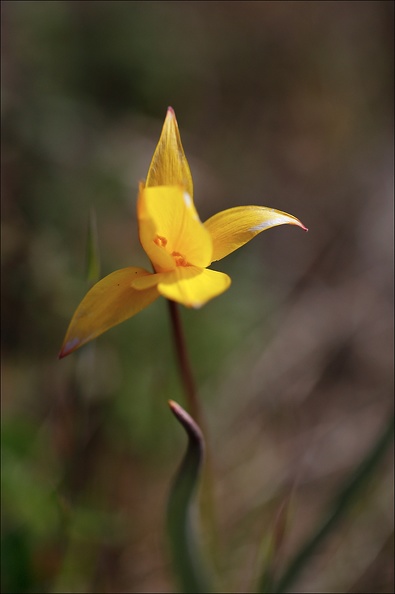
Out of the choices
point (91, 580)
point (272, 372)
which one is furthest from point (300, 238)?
point (91, 580)

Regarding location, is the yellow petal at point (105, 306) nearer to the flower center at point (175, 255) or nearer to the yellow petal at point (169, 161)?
the flower center at point (175, 255)

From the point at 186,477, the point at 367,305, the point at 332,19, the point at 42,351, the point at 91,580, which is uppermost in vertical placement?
the point at 332,19

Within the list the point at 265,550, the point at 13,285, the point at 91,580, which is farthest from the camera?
the point at 13,285

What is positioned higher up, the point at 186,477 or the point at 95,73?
the point at 95,73

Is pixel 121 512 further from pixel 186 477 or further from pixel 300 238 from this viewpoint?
pixel 300 238

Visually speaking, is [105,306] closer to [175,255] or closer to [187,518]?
[175,255]

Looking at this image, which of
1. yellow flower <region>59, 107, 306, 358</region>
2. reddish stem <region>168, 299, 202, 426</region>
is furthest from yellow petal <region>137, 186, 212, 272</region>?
reddish stem <region>168, 299, 202, 426</region>
